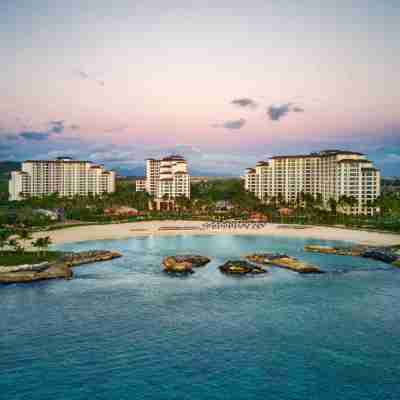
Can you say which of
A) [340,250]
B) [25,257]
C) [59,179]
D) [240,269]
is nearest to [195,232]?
[340,250]

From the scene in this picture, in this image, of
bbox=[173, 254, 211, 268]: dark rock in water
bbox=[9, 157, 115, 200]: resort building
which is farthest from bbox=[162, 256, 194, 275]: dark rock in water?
bbox=[9, 157, 115, 200]: resort building

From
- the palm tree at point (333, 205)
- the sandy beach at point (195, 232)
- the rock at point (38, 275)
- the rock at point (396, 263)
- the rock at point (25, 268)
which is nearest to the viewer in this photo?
the rock at point (38, 275)

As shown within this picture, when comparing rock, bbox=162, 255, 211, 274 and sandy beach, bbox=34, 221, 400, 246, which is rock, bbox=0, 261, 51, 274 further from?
sandy beach, bbox=34, 221, 400, 246

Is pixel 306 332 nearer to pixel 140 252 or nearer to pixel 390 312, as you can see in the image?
pixel 390 312

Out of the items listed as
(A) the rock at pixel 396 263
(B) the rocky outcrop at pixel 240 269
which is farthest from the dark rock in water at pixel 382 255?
(B) the rocky outcrop at pixel 240 269

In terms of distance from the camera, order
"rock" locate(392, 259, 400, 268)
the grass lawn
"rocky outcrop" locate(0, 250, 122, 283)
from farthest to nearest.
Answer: "rock" locate(392, 259, 400, 268) < the grass lawn < "rocky outcrop" locate(0, 250, 122, 283)

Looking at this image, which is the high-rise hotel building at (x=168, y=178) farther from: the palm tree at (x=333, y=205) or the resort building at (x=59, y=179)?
the palm tree at (x=333, y=205)

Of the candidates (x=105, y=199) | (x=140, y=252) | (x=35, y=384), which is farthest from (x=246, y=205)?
(x=35, y=384)
